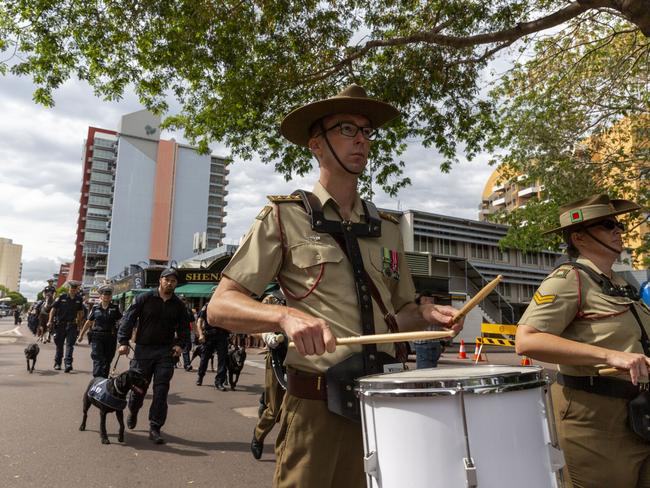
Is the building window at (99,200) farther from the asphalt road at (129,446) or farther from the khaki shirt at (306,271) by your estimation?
the khaki shirt at (306,271)

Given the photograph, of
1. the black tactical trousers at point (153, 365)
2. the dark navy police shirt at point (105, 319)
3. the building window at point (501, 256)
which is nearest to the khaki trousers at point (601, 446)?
the black tactical trousers at point (153, 365)

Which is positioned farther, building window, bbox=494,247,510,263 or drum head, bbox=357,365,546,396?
building window, bbox=494,247,510,263

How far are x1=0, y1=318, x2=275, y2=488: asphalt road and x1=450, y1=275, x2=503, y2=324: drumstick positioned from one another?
12.6 feet

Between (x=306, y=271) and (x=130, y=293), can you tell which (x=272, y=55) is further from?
(x=130, y=293)

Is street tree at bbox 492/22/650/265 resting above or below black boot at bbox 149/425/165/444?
above

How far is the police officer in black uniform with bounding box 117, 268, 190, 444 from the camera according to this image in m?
6.64

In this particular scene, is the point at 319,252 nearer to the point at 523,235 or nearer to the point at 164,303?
the point at 164,303

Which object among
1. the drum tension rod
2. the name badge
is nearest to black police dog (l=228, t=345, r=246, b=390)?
the name badge

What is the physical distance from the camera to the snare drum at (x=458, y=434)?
4.92ft

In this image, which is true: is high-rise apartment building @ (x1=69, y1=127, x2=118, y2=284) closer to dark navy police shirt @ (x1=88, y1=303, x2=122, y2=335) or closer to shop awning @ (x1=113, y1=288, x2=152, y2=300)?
shop awning @ (x1=113, y1=288, x2=152, y2=300)

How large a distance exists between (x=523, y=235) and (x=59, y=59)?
1151 cm

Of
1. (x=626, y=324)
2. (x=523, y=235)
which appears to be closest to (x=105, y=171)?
(x=523, y=235)

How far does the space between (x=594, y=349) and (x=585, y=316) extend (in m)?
0.29

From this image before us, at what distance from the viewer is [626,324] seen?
2.80m
